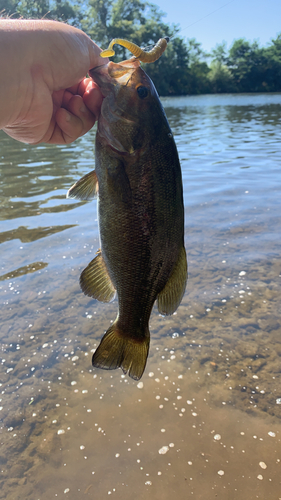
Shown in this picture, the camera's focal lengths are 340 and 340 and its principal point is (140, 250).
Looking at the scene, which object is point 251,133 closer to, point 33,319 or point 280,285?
→ point 280,285

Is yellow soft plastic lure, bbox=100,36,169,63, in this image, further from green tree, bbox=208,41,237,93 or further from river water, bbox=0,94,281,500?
green tree, bbox=208,41,237,93

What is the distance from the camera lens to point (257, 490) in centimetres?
250

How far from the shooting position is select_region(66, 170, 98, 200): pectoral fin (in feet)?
6.59

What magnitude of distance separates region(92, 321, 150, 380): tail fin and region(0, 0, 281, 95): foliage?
53.4 meters

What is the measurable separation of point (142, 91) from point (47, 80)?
0.69 metres

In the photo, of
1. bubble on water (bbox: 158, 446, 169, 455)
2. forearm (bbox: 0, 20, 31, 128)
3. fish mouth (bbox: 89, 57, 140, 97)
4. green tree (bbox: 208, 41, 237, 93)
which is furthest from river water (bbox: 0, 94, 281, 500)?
green tree (bbox: 208, 41, 237, 93)

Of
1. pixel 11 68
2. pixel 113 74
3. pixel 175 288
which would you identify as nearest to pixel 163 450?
pixel 175 288

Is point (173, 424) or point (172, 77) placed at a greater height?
point (172, 77)

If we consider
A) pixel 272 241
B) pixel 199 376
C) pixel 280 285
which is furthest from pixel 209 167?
pixel 199 376

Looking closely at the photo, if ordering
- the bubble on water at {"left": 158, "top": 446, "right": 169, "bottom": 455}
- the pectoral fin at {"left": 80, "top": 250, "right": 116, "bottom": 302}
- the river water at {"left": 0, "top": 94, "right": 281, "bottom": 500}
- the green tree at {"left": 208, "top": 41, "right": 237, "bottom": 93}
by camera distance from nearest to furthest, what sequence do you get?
the pectoral fin at {"left": 80, "top": 250, "right": 116, "bottom": 302}
the river water at {"left": 0, "top": 94, "right": 281, "bottom": 500}
the bubble on water at {"left": 158, "top": 446, "right": 169, "bottom": 455}
the green tree at {"left": 208, "top": 41, "right": 237, "bottom": 93}

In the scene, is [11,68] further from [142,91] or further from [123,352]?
[123,352]

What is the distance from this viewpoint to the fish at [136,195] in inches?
71.6

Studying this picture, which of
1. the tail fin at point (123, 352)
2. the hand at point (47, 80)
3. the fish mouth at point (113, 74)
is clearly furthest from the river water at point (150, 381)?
the fish mouth at point (113, 74)

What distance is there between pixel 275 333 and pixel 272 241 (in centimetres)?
248
